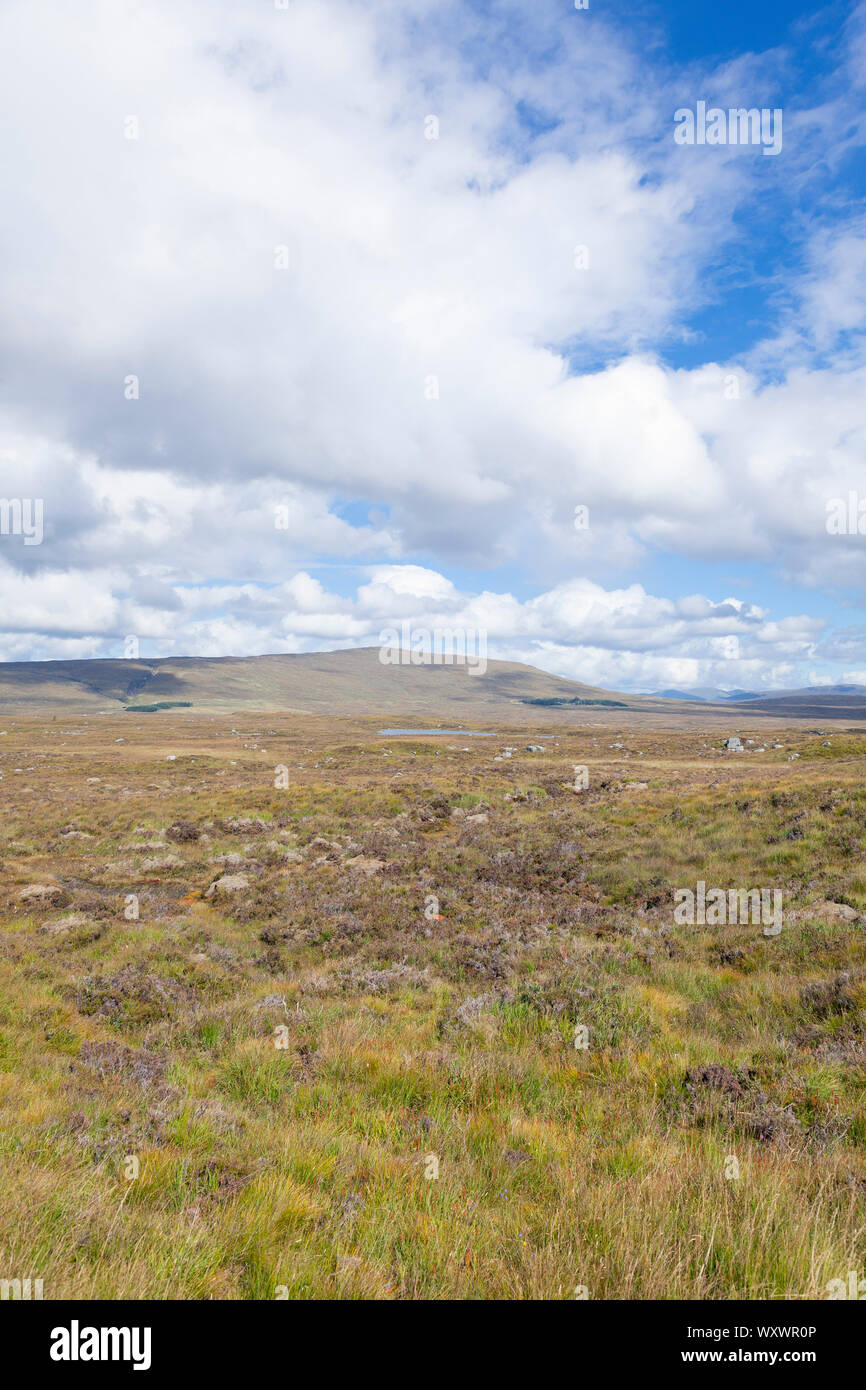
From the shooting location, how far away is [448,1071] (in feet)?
22.8

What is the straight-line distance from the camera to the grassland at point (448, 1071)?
3504mm

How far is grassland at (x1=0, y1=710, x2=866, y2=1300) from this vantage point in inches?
138

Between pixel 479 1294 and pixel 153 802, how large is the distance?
34173mm

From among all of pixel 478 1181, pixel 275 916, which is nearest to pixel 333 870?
pixel 275 916
